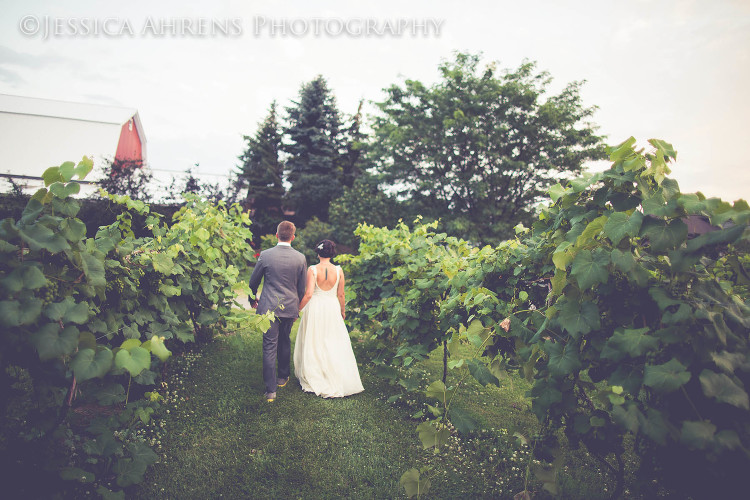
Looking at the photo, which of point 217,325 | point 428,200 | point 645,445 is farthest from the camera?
point 428,200

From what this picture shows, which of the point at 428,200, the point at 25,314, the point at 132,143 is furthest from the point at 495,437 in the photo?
the point at 132,143

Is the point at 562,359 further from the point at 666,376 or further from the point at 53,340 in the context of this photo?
the point at 53,340

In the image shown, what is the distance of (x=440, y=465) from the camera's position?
3244mm

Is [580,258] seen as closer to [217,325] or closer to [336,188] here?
[217,325]

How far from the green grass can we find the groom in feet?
1.58

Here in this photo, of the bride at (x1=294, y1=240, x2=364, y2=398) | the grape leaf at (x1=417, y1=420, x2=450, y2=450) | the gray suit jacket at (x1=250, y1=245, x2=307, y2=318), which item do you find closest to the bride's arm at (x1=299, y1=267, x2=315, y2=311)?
the bride at (x1=294, y1=240, x2=364, y2=398)

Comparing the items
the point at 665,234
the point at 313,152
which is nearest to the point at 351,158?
the point at 313,152

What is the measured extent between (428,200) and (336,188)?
7.57 metres

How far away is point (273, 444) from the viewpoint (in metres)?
3.45

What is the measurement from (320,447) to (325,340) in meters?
1.71

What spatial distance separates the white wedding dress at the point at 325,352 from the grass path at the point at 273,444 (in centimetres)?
18

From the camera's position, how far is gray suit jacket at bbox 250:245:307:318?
454 centimetres

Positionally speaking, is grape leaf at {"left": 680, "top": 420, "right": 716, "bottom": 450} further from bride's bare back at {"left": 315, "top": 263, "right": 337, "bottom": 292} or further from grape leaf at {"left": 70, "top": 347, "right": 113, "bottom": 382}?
bride's bare back at {"left": 315, "top": 263, "right": 337, "bottom": 292}

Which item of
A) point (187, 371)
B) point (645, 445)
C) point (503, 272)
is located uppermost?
point (503, 272)
